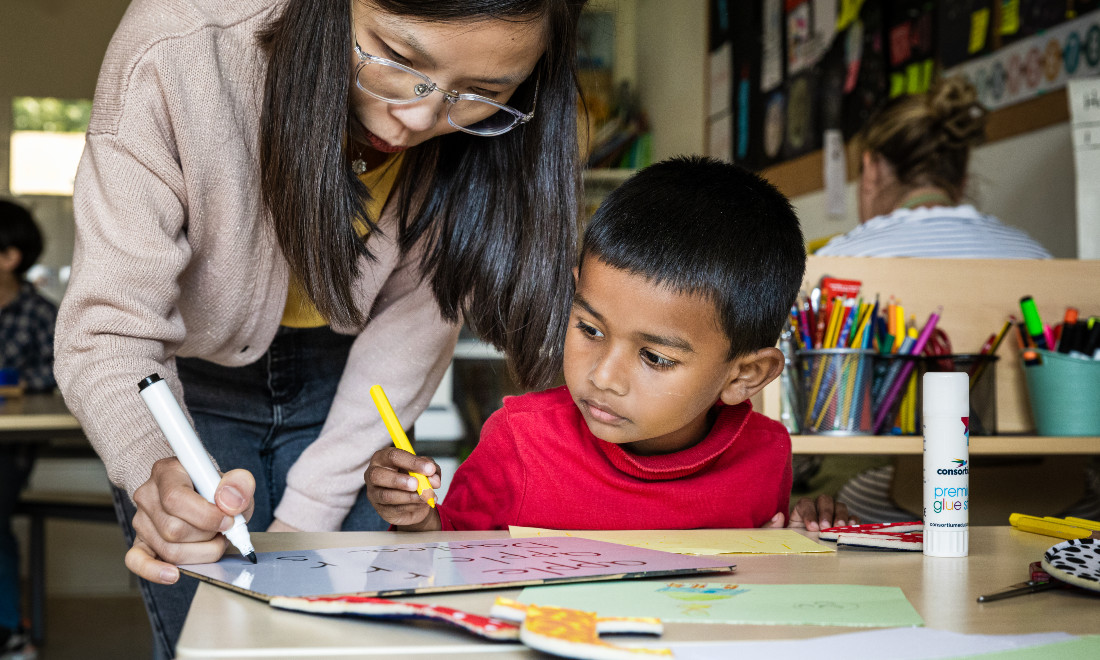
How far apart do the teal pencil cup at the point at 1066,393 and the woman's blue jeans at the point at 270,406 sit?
0.96 metres

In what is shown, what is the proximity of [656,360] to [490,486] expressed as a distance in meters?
0.24

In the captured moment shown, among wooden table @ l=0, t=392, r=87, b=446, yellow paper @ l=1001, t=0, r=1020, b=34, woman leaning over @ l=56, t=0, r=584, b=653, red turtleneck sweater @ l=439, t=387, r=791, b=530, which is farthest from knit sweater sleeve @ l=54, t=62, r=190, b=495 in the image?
yellow paper @ l=1001, t=0, r=1020, b=34

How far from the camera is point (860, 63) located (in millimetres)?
3029

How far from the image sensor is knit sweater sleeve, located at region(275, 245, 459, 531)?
120cm

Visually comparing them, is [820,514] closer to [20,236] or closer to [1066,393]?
[1066,393]

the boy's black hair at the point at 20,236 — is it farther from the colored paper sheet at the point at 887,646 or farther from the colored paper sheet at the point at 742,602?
the colored paper sheet at the point at 887,646

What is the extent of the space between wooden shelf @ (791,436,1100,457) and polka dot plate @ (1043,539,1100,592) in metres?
0.66

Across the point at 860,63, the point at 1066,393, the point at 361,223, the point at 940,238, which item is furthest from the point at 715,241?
the point at 860,63

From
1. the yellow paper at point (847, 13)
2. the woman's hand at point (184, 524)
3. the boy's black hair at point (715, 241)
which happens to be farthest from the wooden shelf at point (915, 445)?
Answer: the yellow paper at point (847, 13)

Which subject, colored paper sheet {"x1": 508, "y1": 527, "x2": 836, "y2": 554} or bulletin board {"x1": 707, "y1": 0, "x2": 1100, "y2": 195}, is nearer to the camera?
colored paper sheet {"x1": 508, "y1": 527, "x2": 836, "y2": 554}

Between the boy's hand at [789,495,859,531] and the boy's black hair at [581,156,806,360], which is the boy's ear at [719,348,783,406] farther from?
the boy's hand at [789,495,859,531]

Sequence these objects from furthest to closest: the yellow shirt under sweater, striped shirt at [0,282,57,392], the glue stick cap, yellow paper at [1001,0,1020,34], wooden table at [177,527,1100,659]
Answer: striped shirt at [0,282,57,392] → yellow paper at [1001,0,1020,34] → the yellow shirt under sweater → the glue stick cap → wooden table at [177,527,1100,659]

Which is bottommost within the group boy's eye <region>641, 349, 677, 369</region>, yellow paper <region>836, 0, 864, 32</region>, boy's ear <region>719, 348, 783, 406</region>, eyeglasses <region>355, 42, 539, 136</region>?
boy's ear <region>719, 348, 783, 406</region>

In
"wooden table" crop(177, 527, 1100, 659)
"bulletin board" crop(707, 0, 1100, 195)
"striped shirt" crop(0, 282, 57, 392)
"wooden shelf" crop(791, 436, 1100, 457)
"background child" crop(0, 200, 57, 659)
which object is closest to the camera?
"wooden table" crop(177, 527, 1100, 659)
